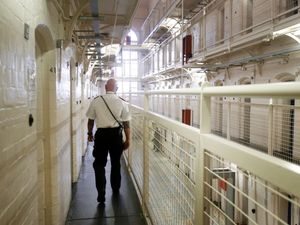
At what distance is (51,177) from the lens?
2.72 meters

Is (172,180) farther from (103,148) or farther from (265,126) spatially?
(265,126)

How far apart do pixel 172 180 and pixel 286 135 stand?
388 cm

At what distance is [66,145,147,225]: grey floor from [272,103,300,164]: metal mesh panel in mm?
2594

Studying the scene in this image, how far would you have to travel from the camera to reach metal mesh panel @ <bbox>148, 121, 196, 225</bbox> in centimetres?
162

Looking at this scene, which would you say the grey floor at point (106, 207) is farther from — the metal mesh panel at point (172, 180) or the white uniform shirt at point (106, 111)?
the white uniform shirt at point (106, 111)

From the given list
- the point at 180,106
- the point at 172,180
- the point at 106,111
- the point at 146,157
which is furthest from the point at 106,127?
the point at 180,106

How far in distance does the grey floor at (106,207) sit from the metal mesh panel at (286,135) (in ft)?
8.51

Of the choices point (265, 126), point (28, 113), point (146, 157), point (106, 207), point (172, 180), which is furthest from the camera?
point (265, 126)

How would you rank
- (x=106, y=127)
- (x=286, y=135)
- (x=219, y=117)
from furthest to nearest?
(x=219, y=117), (x=286, y=135), (x=106, y=127)

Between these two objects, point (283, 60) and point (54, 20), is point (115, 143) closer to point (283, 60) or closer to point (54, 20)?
point (54, 20)

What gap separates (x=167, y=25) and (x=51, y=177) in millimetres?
10362

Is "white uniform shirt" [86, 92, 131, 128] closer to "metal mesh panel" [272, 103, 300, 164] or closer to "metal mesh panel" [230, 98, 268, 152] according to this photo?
"metal mesh panel" [230, 98, 268, 152]

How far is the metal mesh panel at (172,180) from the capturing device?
162 cm

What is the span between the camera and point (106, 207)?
11.6 ft
